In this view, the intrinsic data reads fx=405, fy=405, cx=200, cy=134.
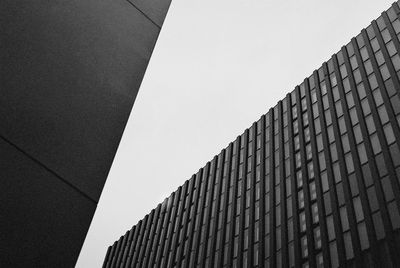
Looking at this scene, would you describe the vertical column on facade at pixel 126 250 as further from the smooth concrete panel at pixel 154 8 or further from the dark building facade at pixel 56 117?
the dark building facade at pixel 56 117

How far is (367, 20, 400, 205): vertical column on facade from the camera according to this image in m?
26.4

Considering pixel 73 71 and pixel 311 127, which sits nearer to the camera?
pixel 73 71

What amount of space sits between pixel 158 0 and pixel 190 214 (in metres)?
50.2

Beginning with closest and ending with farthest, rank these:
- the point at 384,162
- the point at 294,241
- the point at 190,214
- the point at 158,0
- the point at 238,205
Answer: the point at 158,0 < the point at 384,162 < the point at 294,241 < the point at 238,205 < the point at 190,214

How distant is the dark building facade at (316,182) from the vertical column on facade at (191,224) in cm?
20

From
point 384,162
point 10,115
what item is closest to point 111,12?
point 10,115

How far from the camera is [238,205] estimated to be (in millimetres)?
45188

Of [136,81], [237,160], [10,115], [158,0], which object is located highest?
[237,160]

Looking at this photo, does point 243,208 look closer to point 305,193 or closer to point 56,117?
point 305,193

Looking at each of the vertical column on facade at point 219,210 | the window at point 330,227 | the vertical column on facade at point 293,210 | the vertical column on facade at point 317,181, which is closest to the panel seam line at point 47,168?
the vertical column on facade at point 317,181

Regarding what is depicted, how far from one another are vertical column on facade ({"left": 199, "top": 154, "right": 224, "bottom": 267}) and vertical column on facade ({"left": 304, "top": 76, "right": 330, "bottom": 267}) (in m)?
15.6

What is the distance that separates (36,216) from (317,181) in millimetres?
32527

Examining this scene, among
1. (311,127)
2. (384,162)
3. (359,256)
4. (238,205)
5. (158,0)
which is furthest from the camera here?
(238,205)

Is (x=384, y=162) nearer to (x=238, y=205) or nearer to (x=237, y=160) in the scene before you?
(x=238, y=205)
